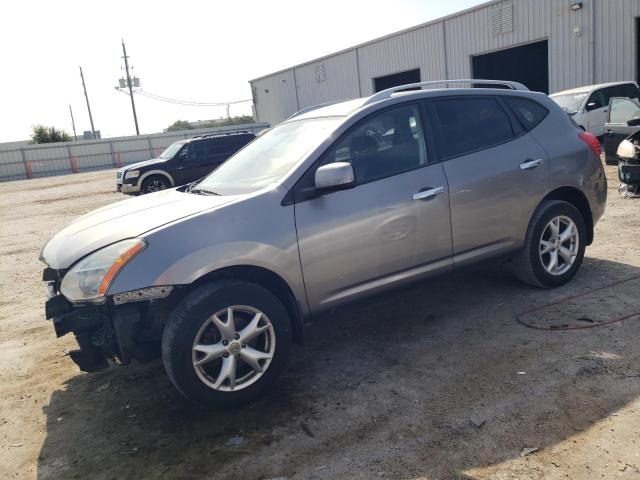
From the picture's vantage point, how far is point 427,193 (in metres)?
3.83

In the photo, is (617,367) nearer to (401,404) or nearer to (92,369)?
(401,404)

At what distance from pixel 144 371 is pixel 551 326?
119 inches

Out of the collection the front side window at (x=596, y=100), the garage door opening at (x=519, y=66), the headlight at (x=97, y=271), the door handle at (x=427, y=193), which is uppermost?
the garage door opening at (x=519, y=66)

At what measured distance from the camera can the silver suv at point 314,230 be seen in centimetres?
308

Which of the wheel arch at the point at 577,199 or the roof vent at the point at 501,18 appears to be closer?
the wheel arch at the point at 577,199

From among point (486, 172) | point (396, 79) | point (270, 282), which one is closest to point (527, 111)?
point (486, 172)

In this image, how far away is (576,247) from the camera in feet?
15.6

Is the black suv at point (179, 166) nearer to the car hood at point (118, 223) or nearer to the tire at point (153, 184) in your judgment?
the tire at point (153, 184)

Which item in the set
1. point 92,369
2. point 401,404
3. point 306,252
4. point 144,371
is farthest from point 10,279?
point 401,404

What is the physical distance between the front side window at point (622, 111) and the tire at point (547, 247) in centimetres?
597

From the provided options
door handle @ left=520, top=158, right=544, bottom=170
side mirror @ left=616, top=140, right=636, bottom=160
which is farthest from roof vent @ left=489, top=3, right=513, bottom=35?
door handle @ left=520, top=158, right=544, bottom=170

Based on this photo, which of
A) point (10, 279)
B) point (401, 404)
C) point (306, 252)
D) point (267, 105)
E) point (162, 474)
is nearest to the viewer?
point (162, 474)

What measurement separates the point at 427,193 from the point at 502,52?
21.6 metres

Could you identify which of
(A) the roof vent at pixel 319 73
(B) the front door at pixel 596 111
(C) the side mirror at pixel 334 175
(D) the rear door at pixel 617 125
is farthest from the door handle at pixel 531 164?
(A) the roof vent at pixel 319 73
